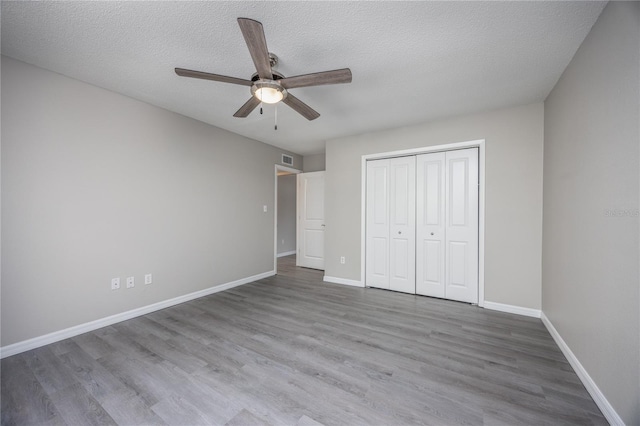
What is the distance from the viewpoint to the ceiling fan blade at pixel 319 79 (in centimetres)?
172

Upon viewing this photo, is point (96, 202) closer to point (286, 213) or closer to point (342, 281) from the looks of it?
point (342, 281)

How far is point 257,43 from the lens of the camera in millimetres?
1473

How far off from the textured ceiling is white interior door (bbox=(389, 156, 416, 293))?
1.08 metres

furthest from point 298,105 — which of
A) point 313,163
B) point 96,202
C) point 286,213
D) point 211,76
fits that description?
point 286,213

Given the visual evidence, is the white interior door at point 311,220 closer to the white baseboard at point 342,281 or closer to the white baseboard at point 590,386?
the white baseboard at point 342,281

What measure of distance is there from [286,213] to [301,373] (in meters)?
5.32

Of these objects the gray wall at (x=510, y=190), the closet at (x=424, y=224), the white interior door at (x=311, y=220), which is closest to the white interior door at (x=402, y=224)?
the closet at (x=424, y=224)

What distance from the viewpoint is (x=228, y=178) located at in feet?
13.1

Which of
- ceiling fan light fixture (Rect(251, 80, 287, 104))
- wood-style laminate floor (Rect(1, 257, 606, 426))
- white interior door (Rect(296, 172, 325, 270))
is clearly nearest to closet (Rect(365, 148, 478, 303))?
wood-style laminate floor (Rect(1, 257, 606, 426))

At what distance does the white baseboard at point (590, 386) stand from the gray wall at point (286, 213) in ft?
18.5

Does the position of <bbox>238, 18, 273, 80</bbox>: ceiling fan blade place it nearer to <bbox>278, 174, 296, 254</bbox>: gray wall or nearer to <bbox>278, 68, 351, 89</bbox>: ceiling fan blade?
<bbox>278, 68, 351, 89</bbox>: ceiling fan blade

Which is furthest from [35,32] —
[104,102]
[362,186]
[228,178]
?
[362,186]

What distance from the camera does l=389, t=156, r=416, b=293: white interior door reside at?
369 cm

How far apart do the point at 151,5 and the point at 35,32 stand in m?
1.04
